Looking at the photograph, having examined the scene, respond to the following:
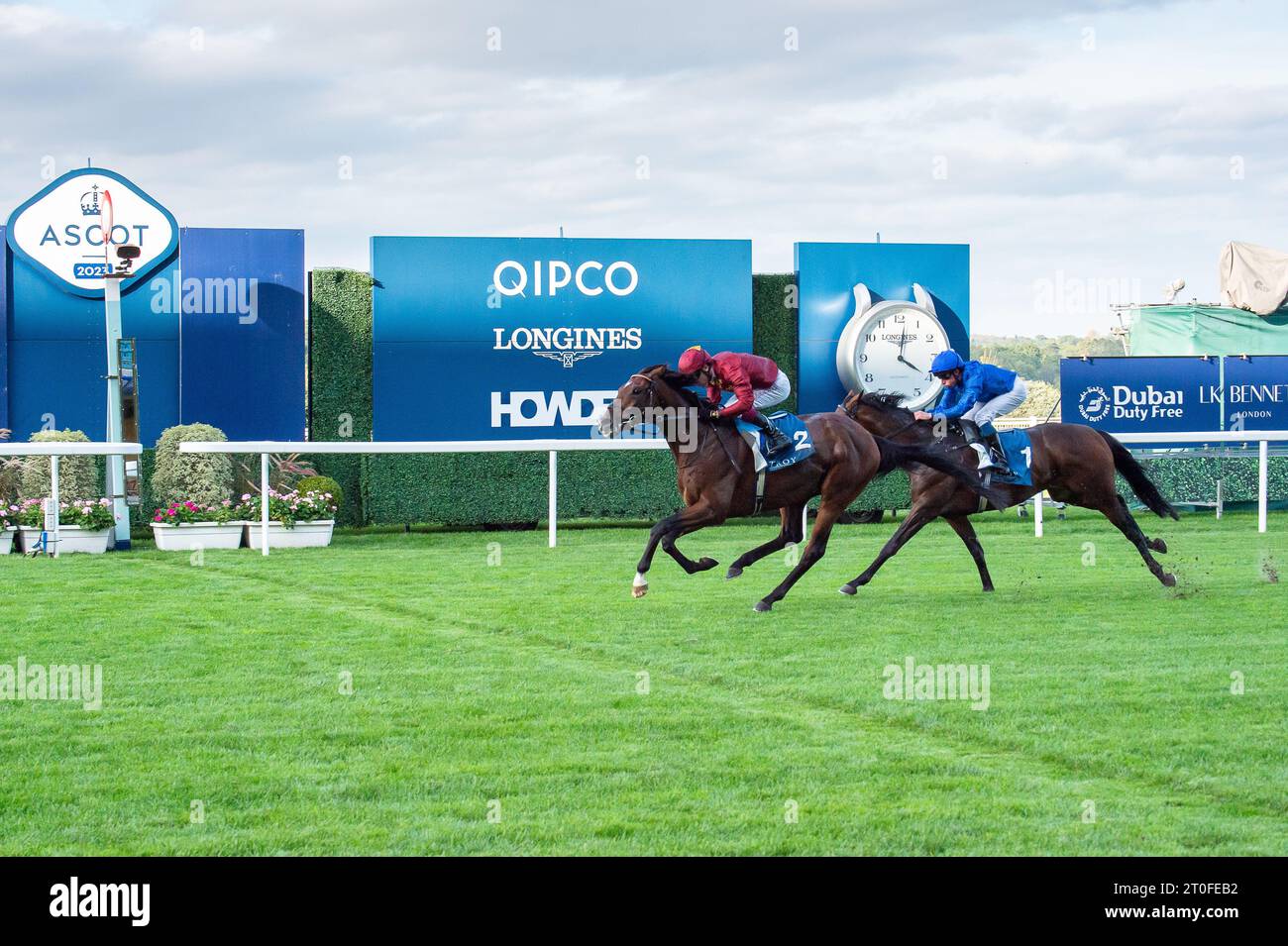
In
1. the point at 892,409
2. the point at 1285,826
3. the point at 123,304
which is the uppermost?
the point at 123,304

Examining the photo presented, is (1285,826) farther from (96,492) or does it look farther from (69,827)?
(96,492)

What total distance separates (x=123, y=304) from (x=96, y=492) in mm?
1951

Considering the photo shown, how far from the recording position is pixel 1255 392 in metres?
16.6

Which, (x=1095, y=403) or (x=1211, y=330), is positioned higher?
(x=1211, y=330)

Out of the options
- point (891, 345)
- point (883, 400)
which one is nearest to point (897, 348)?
point (891, 345)

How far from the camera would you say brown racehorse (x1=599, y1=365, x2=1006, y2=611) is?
8.69 m

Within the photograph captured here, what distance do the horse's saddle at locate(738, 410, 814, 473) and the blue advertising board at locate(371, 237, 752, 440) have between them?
20.6ft

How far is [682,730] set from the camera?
17.2 ft

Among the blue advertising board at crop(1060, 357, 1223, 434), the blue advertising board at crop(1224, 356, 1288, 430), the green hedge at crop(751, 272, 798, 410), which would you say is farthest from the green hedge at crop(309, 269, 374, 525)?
the blue advertising board at crop(1224, 356, 1288, 430)

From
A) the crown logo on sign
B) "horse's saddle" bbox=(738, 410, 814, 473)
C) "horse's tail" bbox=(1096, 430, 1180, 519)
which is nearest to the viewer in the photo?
"horse's saddle" bbox=(738, 410, 814, 473)

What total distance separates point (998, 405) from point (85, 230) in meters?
8.76

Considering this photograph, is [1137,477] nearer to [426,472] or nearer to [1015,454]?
[1015,454]

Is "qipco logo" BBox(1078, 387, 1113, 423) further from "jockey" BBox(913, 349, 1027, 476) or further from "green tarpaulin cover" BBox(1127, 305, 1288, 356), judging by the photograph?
"green tarpaulin cover" BBox(1127, 305, 1288, 356)

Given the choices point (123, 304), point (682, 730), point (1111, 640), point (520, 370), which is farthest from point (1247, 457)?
point (682, 730)
